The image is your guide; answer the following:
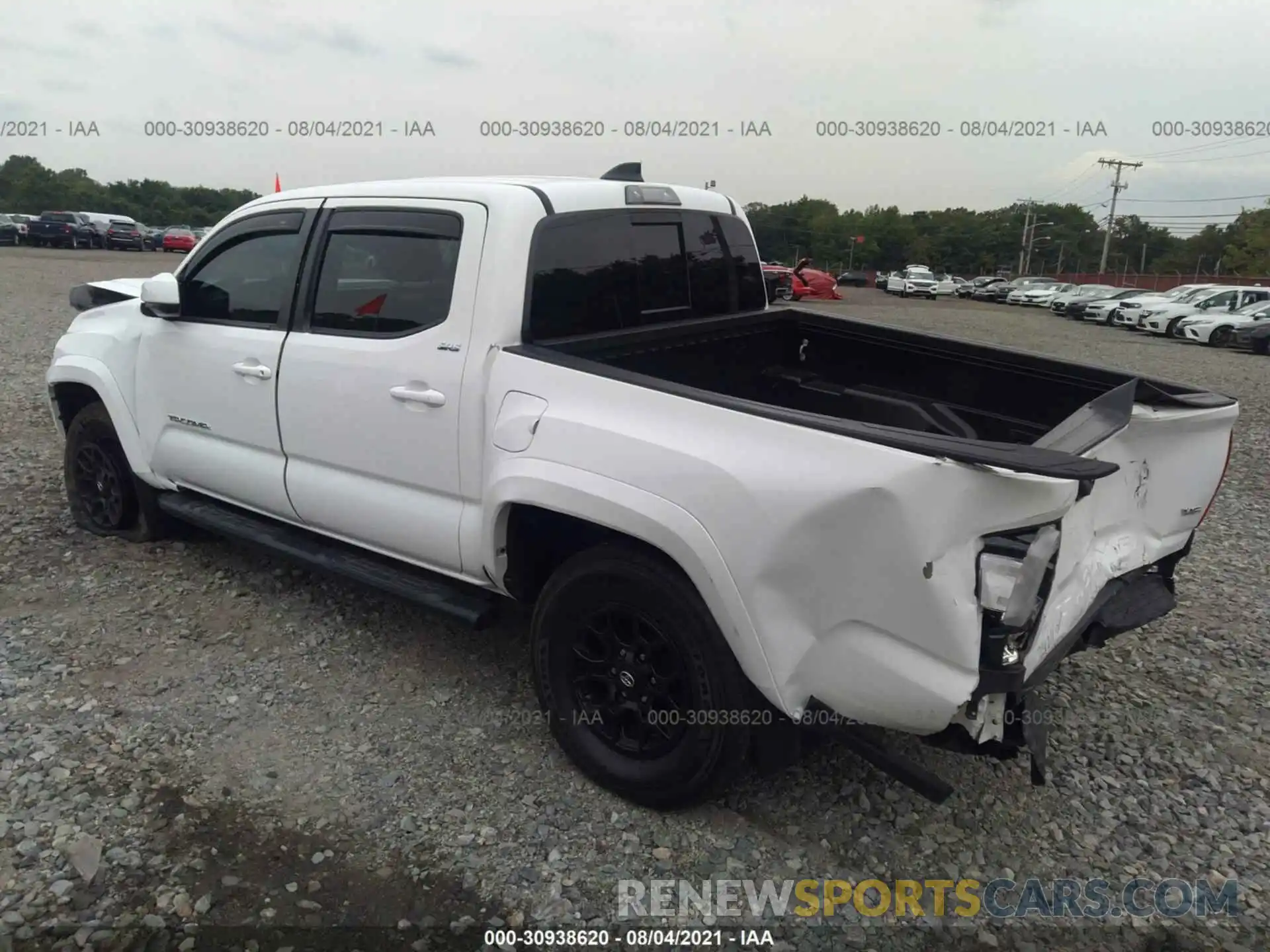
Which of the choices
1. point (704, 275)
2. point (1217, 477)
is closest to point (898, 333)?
point (704, 275)

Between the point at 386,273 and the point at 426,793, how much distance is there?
1.96 meters

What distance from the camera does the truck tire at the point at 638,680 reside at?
267cm

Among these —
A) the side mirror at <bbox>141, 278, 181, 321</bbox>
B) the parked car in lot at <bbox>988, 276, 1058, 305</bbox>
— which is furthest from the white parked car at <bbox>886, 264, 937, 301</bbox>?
the side mirror at <bbox>141, 278, 181, 321</bbox>

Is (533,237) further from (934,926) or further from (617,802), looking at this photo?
(934,926)

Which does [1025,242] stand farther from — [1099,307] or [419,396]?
[419,396]

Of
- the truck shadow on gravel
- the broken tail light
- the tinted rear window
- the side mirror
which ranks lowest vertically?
the truck shadow on gravel

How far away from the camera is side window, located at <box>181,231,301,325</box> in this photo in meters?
3.87

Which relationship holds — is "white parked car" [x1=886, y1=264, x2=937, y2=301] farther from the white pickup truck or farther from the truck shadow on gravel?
the truck shadow on gravel

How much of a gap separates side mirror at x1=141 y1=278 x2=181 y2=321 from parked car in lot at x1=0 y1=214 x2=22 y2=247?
42.1 m

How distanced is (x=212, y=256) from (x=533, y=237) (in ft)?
6.36

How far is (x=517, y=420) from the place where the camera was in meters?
2.98

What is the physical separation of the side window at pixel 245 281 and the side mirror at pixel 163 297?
4cm

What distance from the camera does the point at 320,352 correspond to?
142 inches

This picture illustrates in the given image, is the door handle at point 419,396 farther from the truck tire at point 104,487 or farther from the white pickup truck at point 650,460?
the truck tire at point 104,487
